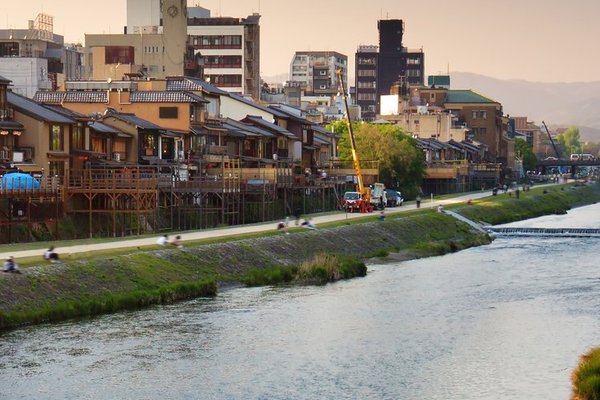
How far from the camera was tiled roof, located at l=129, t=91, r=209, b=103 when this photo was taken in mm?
92500

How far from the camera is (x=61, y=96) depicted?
9569 cm

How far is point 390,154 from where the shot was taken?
129 metres

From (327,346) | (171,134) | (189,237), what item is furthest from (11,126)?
(327,346)

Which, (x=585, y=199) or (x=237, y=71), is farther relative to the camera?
(x=585, y=199)

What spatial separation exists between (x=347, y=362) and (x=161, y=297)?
14.0 m

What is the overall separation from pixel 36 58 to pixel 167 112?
1341 inches

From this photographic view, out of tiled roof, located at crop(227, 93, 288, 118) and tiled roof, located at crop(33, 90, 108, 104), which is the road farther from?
tiled roof, located at crop(227, 93, 288, 118)

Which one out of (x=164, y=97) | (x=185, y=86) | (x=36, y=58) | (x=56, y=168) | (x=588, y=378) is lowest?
(x=588, y=378)

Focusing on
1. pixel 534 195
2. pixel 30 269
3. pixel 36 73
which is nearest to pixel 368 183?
pixel 36 73

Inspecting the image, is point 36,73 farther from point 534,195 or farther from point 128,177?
point 534,195

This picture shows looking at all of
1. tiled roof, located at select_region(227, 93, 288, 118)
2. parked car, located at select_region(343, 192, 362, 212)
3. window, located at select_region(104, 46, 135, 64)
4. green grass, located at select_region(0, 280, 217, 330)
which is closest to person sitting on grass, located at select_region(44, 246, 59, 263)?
green grass, located at select_region(0, 280, 217, 330)

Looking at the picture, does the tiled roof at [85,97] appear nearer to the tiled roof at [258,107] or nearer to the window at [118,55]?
the tiled roof at [258,107]

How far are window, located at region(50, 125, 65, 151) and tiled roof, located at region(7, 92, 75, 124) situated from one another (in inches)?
26.7

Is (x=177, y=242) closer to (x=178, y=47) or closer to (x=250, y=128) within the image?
(x=250, y=128)
